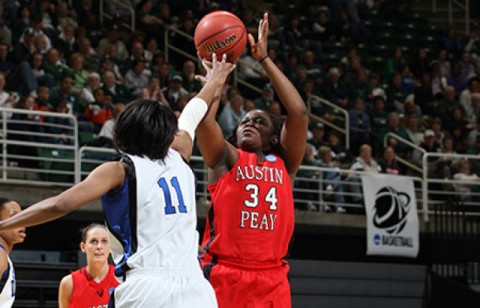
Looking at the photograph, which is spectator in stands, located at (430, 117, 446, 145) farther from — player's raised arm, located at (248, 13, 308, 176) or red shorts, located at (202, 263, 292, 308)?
red shorts, located at (202, 263, 292, 308)

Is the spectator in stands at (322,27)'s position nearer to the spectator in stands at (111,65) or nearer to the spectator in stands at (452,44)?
the spectator in stands at (452,44)

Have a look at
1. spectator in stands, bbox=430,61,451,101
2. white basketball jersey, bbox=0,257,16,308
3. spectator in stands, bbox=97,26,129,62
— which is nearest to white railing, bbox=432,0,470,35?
spectator in stands, bbox=430,61,451,101

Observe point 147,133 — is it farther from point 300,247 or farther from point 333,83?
point 333,83

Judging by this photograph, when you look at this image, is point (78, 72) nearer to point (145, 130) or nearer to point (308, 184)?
point (308, 184)

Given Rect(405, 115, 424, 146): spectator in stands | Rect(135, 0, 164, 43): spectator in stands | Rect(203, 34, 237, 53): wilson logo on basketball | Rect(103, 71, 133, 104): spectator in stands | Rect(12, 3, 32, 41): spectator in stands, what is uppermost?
Rect(135, 0, 164, 43): spectator in stands

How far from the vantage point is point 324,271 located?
44.6 ft

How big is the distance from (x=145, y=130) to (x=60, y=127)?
8.26 m

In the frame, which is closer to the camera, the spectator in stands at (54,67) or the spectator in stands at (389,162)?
the spectator in stands at (54,67)

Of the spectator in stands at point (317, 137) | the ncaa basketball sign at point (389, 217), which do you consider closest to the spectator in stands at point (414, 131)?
the spectator in stands at point (317, 137)

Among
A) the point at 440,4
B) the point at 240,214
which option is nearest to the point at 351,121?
the point at 440,4

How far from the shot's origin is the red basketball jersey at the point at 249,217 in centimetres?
577

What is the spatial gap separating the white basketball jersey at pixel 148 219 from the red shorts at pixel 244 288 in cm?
143

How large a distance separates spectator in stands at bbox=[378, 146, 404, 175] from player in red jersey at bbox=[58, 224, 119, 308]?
7.26m

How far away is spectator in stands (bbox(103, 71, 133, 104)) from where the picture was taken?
45.5 ft
